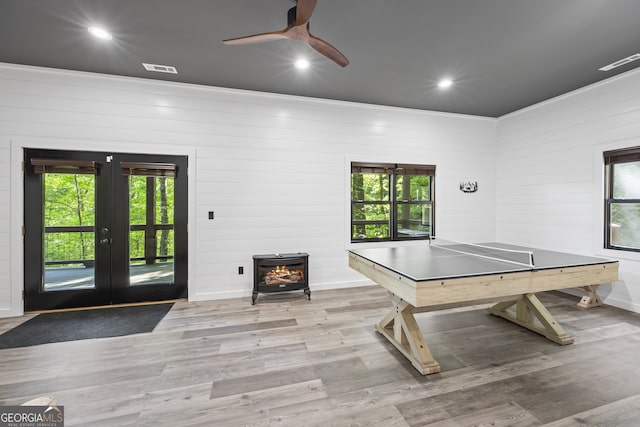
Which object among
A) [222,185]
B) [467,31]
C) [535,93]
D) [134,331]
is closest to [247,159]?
[222,185]

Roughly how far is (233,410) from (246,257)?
8.00 feet

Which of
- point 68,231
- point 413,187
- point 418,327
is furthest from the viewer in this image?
point 413,187

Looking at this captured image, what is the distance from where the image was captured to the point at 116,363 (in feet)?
7.77

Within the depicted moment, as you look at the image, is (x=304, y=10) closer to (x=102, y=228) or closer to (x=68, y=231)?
(x=102, y=228)

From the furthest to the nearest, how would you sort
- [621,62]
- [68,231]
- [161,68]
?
[68,231] → [161,68] → [621,62]

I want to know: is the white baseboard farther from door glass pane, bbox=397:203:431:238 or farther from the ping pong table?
the ping pong table

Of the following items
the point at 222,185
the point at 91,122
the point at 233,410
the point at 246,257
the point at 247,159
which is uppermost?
the point at 91,122

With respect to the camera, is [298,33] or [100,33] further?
[100,33]

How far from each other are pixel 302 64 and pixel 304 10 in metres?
1.38

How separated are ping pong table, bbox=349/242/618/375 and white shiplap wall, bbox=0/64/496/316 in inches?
62.9

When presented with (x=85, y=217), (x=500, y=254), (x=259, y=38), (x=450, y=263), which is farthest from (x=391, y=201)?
(x=85, y=217)

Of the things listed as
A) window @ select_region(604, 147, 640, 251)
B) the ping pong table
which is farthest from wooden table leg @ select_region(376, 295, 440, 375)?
window @ select_region(604, 147, 640, 251)

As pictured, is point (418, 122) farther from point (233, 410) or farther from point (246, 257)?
point (233, 410)

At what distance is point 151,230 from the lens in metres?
3.82
